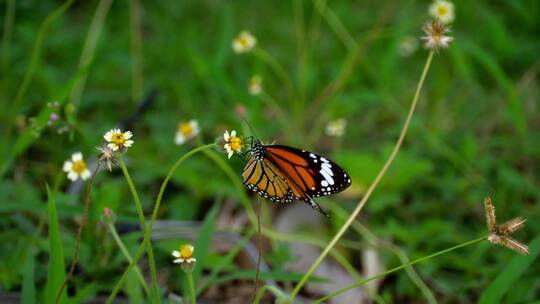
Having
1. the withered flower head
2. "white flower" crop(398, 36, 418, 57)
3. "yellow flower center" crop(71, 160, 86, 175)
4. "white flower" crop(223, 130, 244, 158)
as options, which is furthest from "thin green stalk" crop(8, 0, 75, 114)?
"white flower" crop(398, 36, 418, 57)

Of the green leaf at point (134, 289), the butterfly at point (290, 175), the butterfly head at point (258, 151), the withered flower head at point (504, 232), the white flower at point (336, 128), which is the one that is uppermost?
the white flower at point (336, 128)

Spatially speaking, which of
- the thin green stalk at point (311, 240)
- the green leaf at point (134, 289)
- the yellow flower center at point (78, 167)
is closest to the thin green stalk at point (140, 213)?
the green leaf at point (134, 289)

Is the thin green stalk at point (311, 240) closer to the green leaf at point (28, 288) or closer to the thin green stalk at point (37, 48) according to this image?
the green leaf at point (28, 288)

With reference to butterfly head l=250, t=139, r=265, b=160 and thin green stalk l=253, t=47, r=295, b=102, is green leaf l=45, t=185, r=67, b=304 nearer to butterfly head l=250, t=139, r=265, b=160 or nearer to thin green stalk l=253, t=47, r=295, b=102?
butterfly head l=250, t=139, r=265, b=160

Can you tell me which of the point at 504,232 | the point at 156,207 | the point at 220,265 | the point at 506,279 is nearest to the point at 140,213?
the point at 156,207

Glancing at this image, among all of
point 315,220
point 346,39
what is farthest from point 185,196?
point 346,39

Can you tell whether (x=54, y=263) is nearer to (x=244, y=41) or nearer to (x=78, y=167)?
(x=78, y=167)
